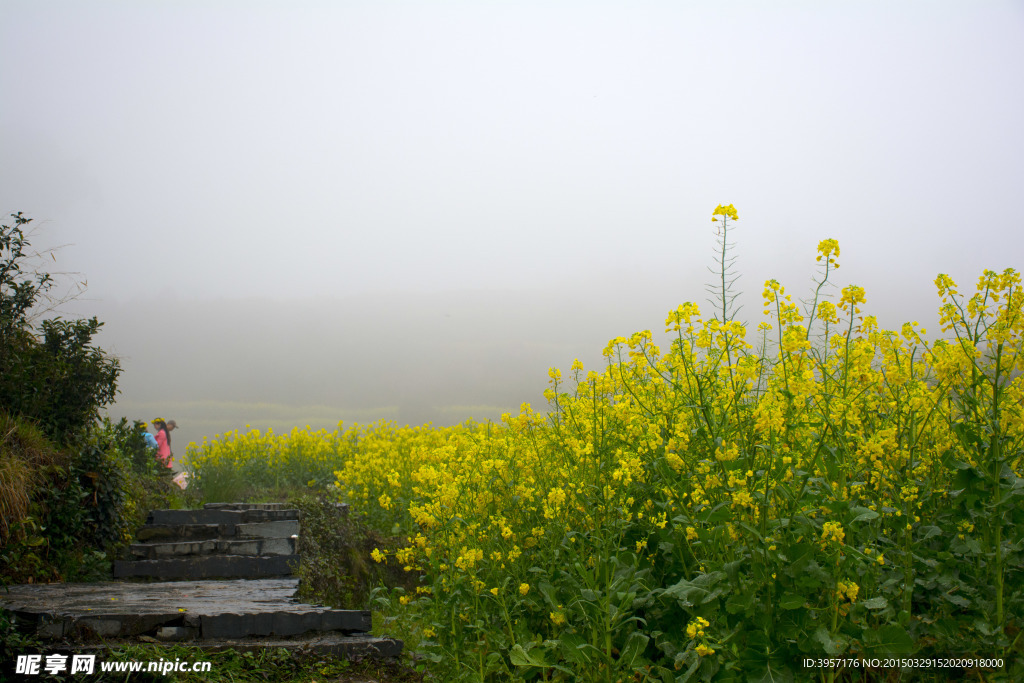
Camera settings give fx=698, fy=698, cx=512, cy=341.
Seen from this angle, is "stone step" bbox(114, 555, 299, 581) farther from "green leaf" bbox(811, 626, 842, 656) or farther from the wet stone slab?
"green leaf" bbox(811, 626, 842, 656)

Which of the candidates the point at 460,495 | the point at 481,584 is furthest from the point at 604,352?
the point at 481,584

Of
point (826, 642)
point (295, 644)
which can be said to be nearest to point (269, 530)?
point (295, 644)

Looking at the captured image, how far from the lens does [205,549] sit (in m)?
7.33

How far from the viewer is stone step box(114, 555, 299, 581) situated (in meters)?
7.06

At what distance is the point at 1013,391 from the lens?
11.1 ft

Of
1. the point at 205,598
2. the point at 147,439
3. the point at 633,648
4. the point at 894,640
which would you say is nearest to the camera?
the point at 894,640

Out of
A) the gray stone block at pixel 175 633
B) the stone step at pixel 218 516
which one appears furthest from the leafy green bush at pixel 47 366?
the gray stone block at pixel 175 633

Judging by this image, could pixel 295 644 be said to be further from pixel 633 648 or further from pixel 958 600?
pixel 958 600

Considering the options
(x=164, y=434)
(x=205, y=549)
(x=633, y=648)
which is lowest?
(x=205, y=549)

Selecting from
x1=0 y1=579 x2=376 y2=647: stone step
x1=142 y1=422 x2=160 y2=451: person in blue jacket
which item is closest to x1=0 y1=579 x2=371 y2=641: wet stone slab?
x1=0 y1=579 x2=376 y2=647: stone step

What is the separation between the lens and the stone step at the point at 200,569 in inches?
278

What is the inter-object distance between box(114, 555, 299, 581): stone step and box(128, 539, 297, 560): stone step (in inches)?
7.8

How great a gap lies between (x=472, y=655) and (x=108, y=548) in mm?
5263

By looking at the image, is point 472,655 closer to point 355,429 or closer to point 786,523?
point 786,523
